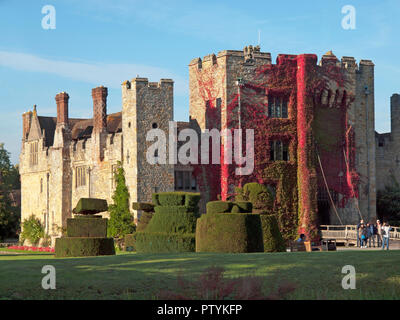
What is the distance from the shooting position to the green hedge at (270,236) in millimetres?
33031

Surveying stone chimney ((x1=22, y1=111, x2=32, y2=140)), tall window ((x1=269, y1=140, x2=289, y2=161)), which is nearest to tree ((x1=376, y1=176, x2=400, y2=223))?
tall window ((x1=269, y1=140, x2=289, y2=161))

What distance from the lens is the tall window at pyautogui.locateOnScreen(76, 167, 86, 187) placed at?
5312cm

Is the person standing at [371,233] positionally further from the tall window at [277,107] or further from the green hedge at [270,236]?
the green hedge at [270,236]

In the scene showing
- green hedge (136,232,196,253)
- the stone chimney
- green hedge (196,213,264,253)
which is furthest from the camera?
the stone chimney

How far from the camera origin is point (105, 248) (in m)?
31.2

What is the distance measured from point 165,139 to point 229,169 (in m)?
4.45

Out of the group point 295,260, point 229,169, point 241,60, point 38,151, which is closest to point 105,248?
point 295,260

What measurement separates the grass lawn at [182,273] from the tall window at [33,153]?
37.2 meters

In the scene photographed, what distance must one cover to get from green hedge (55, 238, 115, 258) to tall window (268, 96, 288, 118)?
20683 mm

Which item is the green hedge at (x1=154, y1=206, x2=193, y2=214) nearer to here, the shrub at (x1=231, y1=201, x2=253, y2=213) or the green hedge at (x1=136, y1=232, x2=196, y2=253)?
the green hedge at (x1=136, y1=232, x2=196, y2=253)

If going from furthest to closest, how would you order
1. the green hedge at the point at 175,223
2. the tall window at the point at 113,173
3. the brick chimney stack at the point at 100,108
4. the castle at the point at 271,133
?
the brick chimney stack at the point at 100,108, the tall window at the point at 113,173, the castle at the point at 271,133, the green hedge at the point at 175,223

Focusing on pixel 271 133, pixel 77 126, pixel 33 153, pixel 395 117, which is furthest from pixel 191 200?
pixel 33 153

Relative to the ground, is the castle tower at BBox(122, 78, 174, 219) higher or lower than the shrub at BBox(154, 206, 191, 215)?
higher

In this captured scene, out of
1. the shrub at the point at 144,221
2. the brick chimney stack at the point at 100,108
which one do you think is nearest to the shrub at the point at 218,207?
the shrub at the point at 144,221
